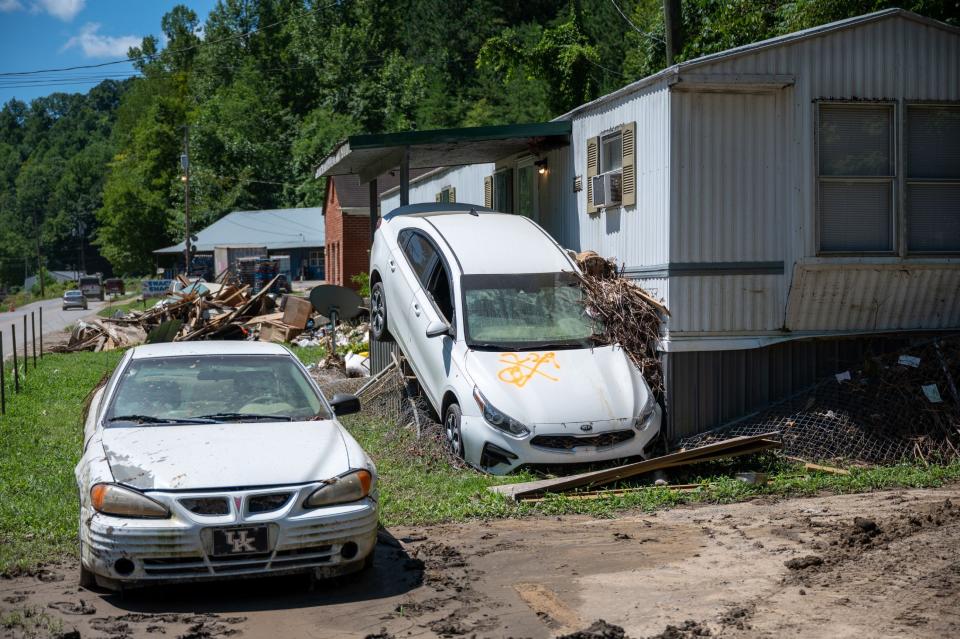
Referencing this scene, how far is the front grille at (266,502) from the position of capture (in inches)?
234

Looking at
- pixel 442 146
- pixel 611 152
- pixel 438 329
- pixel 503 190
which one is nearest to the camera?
pixel 438 329

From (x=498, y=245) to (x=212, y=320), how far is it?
15.4m

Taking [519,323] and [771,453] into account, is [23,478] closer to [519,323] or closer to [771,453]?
[519,323]

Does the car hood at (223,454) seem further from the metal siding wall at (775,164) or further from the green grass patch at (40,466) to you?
the metal siding wall at (775,164)

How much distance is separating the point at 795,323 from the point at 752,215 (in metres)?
1.31

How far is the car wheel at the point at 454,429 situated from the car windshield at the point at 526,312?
29.7 inches

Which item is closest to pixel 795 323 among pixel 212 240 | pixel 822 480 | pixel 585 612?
pixel 822 480

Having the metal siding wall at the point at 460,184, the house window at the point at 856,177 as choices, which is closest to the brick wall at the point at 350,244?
the metal siding wall at the point at 460,184

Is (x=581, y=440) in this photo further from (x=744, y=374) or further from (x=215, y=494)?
(x=215, y=494)

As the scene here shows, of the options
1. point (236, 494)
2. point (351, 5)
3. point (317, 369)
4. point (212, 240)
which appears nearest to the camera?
point (236, 494)

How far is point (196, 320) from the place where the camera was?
2605 centimetres

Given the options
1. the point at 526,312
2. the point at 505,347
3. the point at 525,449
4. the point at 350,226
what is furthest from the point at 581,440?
the point at 350,226

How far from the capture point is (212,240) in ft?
214

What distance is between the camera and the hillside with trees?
46.5 meters
